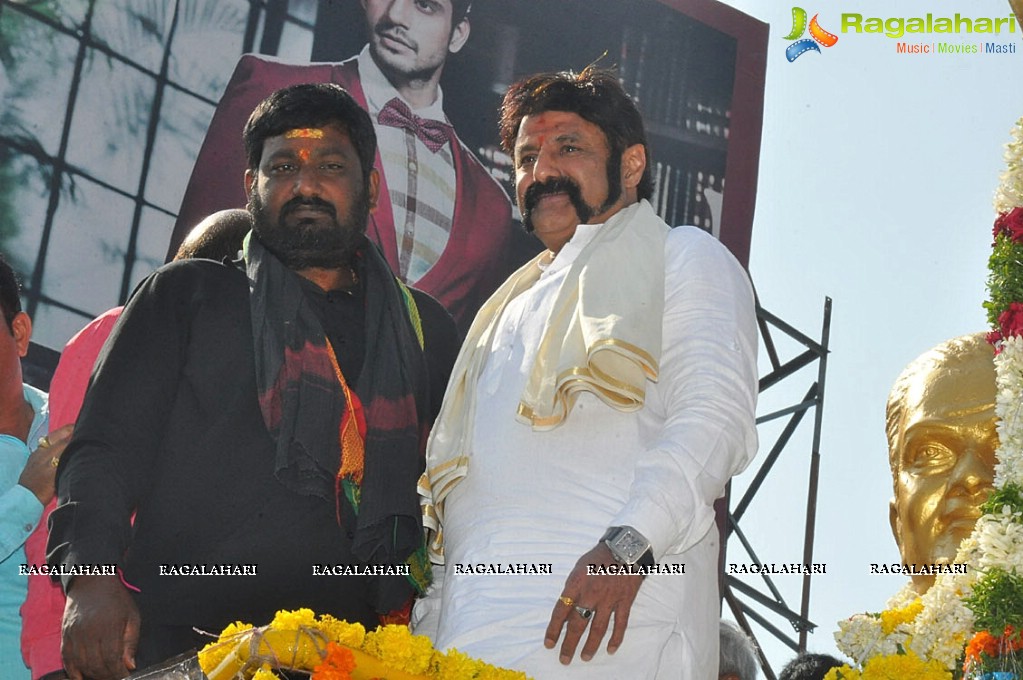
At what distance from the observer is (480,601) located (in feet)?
10.8

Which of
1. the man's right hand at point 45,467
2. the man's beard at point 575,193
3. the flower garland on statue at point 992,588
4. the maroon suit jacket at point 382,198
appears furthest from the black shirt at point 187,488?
the maroon suit jacket at point 382,198

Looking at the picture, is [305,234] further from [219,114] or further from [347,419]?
[219,114]

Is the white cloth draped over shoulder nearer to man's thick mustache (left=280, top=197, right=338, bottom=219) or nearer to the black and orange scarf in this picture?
the black and orange scarf

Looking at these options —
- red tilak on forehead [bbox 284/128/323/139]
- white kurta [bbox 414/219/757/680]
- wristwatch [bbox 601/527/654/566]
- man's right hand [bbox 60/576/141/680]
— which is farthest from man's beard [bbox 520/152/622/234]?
man's right hand [bbox 60/576/141/680]

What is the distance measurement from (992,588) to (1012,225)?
1176 millimetres

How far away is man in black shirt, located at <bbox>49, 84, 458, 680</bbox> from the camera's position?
11.0ft

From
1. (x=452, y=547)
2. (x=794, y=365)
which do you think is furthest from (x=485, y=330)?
(x=794, y=365)

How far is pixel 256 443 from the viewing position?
139 inches

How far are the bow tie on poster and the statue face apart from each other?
15.2ft

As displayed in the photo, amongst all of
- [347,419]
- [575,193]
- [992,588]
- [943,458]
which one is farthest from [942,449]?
[347,419]

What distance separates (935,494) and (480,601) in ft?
8.98

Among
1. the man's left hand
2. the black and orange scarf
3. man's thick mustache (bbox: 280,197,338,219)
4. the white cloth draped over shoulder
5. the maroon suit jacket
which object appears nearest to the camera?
the man's left hand

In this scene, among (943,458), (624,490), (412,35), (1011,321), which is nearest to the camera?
(624,490)

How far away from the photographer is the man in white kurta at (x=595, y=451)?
3.19 m
